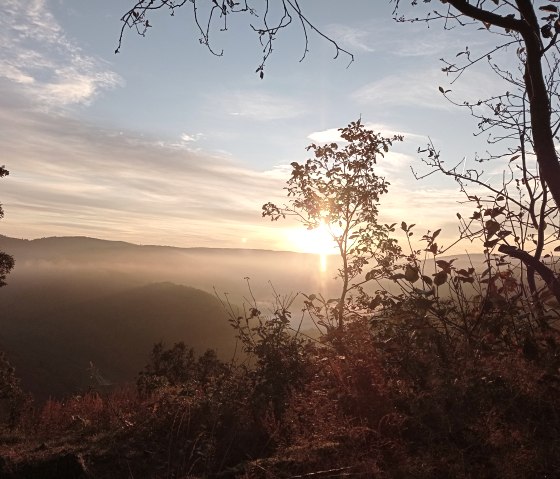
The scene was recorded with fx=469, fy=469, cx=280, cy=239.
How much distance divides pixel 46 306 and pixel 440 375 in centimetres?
17550

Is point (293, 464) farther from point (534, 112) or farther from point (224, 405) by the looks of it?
point (534, 112)

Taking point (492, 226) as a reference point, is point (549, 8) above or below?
above

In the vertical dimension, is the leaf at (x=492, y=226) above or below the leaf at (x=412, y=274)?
above

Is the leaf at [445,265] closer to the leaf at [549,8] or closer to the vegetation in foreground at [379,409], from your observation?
the vegetation in foreground at [379,409]

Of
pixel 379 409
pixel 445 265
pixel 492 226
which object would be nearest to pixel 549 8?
pixel 492 226

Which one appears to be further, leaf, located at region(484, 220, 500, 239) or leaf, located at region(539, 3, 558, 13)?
leaf, located at region(484, 220, 500, 239)

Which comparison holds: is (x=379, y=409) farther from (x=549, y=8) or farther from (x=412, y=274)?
(x=549, y=8)

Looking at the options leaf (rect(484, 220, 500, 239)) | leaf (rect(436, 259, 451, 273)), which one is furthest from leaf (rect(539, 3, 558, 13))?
leaf (rect(436, 259, 451, 273))

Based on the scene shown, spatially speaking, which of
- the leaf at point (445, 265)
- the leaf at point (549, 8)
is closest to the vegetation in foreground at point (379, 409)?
the leaf at point (445, 265)

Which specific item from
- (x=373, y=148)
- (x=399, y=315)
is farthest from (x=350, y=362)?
(x=373, y=148)

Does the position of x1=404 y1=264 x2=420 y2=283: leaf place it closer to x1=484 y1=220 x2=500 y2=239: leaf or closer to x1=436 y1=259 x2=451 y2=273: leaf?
x1=436 y1=259 x2=451 y2=273: leaf

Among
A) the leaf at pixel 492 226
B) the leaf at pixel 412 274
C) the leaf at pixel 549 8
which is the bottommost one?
the leaf at pixel 412 274

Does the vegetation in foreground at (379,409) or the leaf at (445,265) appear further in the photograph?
the leaf at (445,265)

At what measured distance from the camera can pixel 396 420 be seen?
13.4 ft
